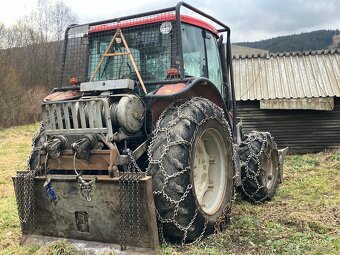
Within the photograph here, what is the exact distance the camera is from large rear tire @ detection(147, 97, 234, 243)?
145 inches

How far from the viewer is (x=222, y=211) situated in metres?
4.38

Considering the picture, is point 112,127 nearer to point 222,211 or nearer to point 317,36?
point 222,211

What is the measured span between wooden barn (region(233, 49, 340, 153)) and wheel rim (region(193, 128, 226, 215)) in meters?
7.85

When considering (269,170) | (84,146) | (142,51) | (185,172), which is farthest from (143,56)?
(269,170)

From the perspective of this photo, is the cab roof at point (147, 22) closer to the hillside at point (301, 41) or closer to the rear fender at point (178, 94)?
Result: the rear fender at point (178, 94)

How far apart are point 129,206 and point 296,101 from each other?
9284 mm

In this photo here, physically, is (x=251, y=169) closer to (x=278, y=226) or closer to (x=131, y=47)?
(x=278, y=226)

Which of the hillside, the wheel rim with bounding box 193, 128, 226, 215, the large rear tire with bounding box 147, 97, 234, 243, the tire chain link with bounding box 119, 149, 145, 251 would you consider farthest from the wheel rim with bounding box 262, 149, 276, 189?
the hillside

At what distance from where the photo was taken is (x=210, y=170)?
15.2ft

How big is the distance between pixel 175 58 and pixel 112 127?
1013 millimetres

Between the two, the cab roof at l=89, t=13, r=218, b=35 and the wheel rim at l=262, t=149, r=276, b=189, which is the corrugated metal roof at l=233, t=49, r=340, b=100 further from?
the cab roof at l=89, t=13, r=218, b=35

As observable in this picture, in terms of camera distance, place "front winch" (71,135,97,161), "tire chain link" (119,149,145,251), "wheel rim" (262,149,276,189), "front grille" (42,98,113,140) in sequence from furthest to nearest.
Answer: "wheel rim" (262,149,276,189), "front grille" (42,98,113,140), "front winch" (71,135,97,161), "tire chain link" (119,149,145,251)

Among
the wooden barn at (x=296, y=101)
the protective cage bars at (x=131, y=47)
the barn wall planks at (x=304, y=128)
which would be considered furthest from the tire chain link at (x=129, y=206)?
the barn wall planks at (x=304, y=128)

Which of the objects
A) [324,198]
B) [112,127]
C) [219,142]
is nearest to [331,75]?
[324,198]
